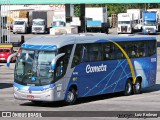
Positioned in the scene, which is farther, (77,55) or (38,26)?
(38,26)

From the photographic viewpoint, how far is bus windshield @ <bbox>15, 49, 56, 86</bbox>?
2127cm

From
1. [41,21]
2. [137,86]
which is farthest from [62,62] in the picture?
[41,21]

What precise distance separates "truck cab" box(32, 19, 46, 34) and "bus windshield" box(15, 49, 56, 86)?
67.0 m

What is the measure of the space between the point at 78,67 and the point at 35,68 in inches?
78.1

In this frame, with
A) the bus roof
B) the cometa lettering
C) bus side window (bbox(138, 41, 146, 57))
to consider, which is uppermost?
the bus roof

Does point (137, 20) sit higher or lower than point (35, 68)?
lower

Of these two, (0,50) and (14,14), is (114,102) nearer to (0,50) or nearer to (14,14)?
(0,50)

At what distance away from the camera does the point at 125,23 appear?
9050cm

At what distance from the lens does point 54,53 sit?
21.4 m

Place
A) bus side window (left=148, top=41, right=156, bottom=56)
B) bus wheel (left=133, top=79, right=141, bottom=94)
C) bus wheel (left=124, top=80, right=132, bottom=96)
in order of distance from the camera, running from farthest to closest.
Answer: bus side window (left=148, top=41, right=156, bottom=56) < bus wheel (left=133, top=79, right=141, bottom=94) < bus wheel (left=124, top=80, right=132, bottom=96)

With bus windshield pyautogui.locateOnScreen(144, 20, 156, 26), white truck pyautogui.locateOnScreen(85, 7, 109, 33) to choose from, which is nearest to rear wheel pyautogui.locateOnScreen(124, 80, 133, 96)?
white truck pyautogui.locateOnScreen(85, 7, 109, 33)

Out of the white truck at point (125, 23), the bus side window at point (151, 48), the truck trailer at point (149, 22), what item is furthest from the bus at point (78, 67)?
the white truck at point (125, 23)

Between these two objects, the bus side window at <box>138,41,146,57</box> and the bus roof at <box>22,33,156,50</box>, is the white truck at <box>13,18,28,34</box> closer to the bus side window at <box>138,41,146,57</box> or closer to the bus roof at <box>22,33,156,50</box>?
the bus side window at <box>138,41,146,57</box>

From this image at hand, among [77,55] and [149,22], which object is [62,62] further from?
[149,22]
